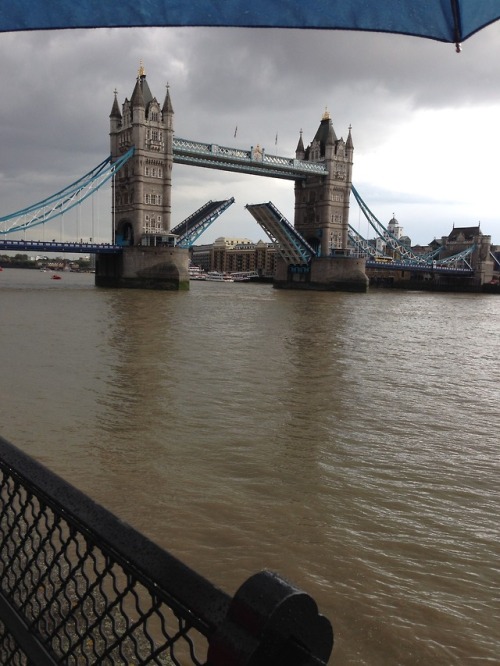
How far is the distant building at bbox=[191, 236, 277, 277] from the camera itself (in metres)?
112

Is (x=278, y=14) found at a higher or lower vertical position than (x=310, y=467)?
higher

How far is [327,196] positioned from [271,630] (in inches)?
2411

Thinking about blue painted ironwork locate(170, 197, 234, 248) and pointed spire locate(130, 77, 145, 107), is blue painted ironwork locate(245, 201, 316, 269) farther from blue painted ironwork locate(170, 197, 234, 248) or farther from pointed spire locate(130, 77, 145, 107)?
pointed spire locate(130, 77, 145, 107)

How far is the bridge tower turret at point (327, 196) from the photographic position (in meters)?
59.7

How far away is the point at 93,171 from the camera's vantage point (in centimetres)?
4922

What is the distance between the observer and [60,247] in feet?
143

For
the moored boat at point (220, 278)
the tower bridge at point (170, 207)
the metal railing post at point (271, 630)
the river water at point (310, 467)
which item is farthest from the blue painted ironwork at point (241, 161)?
the metal railing post at point (271, 630)

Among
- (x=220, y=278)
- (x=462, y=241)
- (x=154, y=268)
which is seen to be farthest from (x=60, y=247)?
(x=462, y=241)

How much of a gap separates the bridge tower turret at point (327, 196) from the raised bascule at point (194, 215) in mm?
111

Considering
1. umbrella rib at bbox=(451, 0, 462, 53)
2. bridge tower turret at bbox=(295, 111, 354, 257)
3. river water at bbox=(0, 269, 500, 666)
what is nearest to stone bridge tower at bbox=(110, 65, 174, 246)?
bridge tower turret at bbox=(295, 111, 354, 257)

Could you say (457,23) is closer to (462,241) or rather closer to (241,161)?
(241,161)

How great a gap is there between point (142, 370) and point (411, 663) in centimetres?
859

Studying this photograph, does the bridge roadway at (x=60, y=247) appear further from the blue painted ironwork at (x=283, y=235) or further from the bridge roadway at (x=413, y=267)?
the bridge roadway at (x=413, y=267)

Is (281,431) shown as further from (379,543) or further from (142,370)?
(142,370)
